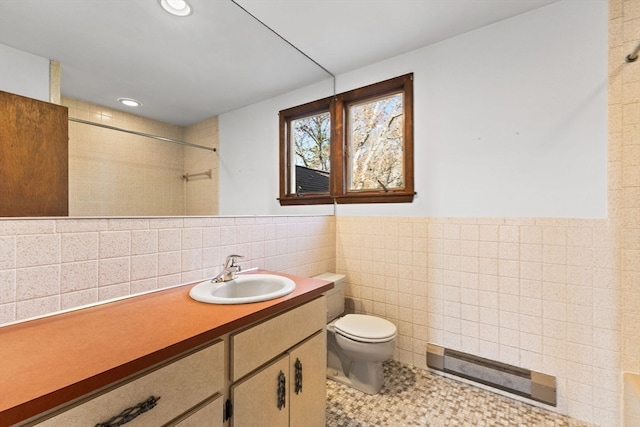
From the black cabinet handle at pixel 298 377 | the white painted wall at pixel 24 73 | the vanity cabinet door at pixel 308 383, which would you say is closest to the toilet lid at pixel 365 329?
the vanity cabinet door at pixel 308 383

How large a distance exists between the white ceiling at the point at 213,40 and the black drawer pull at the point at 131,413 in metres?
1.30

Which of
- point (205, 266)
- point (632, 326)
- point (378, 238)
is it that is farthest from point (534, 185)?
point (205, 266)

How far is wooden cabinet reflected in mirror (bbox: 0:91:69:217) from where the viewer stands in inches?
39.0

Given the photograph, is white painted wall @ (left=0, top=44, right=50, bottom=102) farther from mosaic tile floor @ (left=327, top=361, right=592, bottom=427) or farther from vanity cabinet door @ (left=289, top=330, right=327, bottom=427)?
mosaic tile floor @ (left=327, top=361, right=592, bottom=427)

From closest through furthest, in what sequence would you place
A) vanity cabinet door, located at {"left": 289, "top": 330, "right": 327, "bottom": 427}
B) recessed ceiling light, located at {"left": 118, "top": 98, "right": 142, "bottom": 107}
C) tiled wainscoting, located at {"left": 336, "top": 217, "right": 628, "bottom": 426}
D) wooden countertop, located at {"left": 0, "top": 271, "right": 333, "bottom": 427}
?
wooden countertop, located at {"left": 0, "top": 271, "right": 333, "bottom": 427} < vanity cabinet door, located at {"left": 289, "top": 330, "right": 327, "bottom": 427} < recessed ceiling light, located at {"left": 118, "top": 98, "right": 142, "bottom": 107} < tiled wainscoting, located at {"left": 336, "top": 217, "right": 628, "bottom": 426}

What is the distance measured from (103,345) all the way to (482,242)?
79.2 inches

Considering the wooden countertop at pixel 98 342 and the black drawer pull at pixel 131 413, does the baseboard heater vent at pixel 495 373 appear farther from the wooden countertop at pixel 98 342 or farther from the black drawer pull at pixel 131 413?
the black drawer pull at pixel 131 413

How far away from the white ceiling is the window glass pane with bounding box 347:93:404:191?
14.8 inches

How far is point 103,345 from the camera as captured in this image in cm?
75

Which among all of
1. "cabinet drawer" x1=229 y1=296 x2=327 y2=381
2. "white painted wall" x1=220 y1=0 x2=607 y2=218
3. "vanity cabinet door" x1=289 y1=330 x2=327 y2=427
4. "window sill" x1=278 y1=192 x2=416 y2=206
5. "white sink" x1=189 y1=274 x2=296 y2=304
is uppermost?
"white painted wall" x1=220 y1=0 x2=607 y2=218

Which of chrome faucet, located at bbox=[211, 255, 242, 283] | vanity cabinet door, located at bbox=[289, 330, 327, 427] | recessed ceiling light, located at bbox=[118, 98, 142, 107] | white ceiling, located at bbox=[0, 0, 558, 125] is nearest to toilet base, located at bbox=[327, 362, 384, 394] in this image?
vanity cabinet door, located at bbox=[289, 330, 327, 427]

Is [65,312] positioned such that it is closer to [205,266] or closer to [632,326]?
[205,266]

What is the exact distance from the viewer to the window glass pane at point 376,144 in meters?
2.21

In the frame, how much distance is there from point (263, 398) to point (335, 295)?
1130 millimetres
